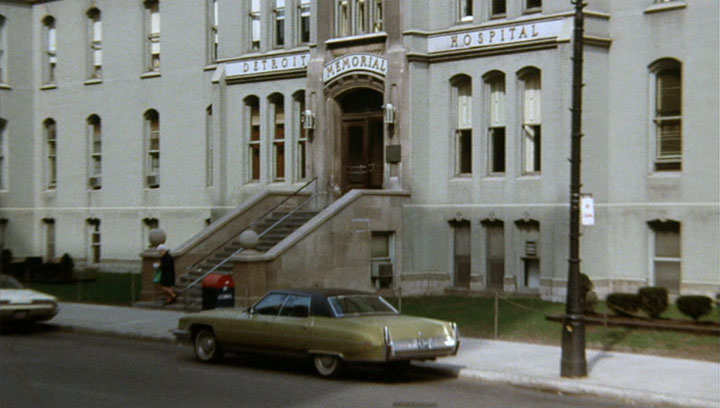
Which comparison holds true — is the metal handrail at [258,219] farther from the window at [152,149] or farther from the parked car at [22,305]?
the window at [152,149]

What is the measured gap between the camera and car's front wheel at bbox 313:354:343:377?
16.7 metres

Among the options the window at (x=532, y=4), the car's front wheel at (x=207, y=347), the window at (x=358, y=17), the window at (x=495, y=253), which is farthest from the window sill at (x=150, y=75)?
the car's front wheel at (x=207, y=347)

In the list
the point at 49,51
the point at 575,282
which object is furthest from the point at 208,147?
the point at 575,282

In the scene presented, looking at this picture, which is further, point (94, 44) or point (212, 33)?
point (94, 44)

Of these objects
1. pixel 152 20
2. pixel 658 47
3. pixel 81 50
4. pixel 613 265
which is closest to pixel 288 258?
pixel 613 265

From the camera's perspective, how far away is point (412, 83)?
29562 mm

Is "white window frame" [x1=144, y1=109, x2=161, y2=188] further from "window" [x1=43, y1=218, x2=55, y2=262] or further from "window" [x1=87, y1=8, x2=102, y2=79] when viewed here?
"window" [x1=43, y1=218, x2=55, y2=262]

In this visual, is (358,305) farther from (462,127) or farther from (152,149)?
(152,149)

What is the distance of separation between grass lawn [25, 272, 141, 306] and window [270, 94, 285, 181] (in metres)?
5.59

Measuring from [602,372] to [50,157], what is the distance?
31183 mm

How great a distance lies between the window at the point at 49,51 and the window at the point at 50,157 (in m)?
1.74

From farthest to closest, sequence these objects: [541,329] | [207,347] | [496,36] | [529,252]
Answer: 1. [496,36]
2. [529,252]
3. [541,329]
4. [207,347]

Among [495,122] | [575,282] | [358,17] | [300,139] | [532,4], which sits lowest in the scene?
[575,282]

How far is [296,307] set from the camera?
1753 cm
